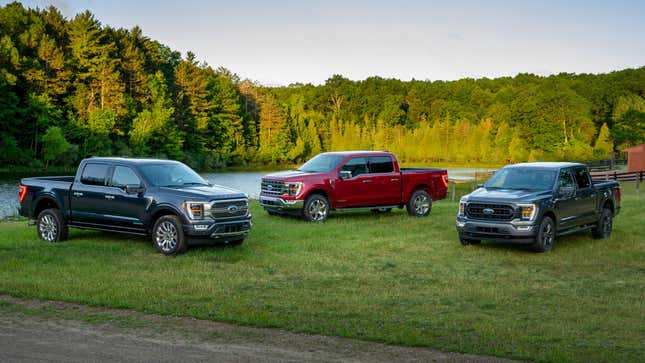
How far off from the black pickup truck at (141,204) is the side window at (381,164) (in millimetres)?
6830

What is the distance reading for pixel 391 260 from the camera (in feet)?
47.2

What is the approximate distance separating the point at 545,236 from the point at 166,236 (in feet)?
27.2

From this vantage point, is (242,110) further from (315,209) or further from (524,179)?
(524,179)

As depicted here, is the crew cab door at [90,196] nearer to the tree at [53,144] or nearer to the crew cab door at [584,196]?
the crew cab door at [584,196]

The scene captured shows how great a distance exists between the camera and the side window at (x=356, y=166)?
69.5 feet

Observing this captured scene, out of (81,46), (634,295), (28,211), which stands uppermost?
(81,46)

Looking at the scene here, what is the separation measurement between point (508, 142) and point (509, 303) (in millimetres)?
109176

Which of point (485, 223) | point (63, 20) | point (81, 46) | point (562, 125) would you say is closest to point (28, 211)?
point (485, 223)

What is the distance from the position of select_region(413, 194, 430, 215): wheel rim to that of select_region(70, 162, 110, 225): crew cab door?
10.4 metres

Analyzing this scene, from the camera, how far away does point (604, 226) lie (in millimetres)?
17984

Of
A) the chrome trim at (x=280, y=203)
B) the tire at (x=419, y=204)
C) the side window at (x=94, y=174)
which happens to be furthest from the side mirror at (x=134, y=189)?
the tire at (x=419, y=204)

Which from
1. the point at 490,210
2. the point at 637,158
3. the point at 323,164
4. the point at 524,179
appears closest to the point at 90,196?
the point at 323,164

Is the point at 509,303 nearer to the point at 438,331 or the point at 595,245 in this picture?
the point at 438,331

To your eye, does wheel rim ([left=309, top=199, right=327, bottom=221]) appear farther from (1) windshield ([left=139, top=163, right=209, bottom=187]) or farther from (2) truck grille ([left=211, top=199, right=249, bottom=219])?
(2) truck grille ([left=211, top=199, right=249, bottom=219])
